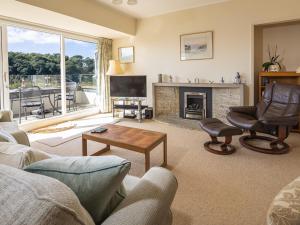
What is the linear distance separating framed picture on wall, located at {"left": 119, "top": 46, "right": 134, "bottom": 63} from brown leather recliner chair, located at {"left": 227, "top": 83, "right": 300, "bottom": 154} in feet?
11.1

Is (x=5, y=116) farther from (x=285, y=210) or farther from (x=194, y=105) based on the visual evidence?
(x=194, y=105)

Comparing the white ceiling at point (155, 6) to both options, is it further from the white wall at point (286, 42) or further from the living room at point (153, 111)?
the white wall at point (286, 42)

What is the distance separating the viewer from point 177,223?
168cm

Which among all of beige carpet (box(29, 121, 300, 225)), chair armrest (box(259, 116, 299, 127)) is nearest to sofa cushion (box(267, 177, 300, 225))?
beige carpet (box(29, 121, 300, 225))

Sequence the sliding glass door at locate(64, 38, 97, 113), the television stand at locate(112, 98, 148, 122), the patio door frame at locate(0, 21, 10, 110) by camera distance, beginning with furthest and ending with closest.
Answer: the sliding glass door at locate(64, 38, 97, 113)
the television stand at locate(112, 98, 148, 122)
the patio door frame at locate(0, 21, 10, 110)

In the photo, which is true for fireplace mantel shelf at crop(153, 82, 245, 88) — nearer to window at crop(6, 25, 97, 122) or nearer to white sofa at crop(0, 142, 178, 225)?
window at crop(6, 25, 97, 122)

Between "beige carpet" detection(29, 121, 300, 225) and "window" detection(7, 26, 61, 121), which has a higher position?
"window" detection(7, 26, 61, 121)

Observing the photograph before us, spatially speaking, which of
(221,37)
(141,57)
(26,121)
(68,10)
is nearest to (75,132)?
(26,121)

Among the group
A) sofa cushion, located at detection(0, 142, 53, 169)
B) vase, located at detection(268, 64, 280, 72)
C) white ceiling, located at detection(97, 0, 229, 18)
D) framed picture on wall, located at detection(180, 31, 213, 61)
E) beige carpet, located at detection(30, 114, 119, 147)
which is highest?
white ceiling, located at detection(97, 0, 229, 18)

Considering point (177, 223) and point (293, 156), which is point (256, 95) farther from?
point (177, 223)

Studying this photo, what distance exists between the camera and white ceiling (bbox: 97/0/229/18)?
4.49 m

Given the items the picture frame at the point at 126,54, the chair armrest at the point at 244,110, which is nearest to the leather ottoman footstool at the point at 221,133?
the chair armrest at the point at 244,110

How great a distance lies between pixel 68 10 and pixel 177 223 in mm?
3914

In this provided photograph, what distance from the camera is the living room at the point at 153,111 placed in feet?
2.79
